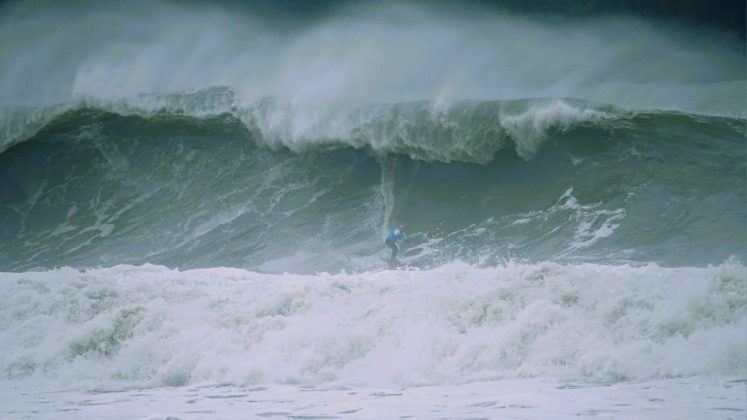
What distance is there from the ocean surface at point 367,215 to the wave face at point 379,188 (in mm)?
44

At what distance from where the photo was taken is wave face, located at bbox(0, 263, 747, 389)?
237 inches

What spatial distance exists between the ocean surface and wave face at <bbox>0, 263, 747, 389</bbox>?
0.02 m

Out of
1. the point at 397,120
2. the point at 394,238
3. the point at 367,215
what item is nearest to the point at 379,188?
the point at 367,215

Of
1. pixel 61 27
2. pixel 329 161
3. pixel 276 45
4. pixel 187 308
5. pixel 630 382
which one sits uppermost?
→ pixel 61 27

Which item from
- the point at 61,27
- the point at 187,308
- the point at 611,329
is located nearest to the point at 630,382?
the point at 611,329

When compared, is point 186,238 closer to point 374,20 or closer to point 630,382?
point 374,20

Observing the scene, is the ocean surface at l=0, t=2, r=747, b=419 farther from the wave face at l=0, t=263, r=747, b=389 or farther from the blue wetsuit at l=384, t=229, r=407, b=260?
the blue wetsuit at l=384, t=229, r=407, b=260

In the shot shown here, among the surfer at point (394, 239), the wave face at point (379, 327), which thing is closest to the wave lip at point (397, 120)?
the surfer at point (394, 239)

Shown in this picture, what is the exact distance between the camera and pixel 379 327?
7016 millimetres

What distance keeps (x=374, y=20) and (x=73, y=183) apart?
6256 mm

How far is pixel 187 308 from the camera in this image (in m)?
7.73

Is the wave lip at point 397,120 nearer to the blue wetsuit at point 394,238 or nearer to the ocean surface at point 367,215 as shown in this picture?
the ocean surface at point 367,215

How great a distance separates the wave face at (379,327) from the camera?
19.7 feet

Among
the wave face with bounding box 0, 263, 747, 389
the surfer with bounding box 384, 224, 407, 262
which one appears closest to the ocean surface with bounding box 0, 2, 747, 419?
the wave face with bounding box 0, 263, 747, 389
